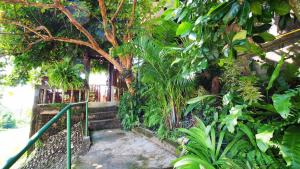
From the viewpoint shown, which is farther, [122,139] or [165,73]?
[122,139]

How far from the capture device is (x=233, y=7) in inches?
45.8

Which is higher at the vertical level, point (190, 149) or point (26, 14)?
point (26, 14)

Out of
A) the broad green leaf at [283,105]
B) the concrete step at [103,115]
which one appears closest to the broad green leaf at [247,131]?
the broad green leaf at [283,105]

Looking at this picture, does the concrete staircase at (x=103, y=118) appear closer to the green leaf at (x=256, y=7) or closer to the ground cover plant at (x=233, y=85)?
the ground cover plant at (x=233, y=85)

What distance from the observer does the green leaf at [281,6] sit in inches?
53.7

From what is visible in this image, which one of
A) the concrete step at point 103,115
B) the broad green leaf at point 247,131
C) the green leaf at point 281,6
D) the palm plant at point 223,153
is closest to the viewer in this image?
the green leaf at point 281,6

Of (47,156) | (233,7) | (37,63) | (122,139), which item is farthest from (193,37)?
(37,63)

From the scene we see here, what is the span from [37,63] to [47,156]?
5263 mm

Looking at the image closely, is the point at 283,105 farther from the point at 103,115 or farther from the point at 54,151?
the point at 103,115

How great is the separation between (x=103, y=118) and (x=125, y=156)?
11.2ft

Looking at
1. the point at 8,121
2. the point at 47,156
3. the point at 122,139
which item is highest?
the point at 122,139

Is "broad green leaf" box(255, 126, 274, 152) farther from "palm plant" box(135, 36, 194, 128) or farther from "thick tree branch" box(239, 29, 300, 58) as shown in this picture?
"palm plant" box(135, 36, 194, 128)

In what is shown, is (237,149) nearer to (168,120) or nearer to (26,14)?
(168,120)

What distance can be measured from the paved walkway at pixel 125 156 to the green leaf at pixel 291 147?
4.98ft
